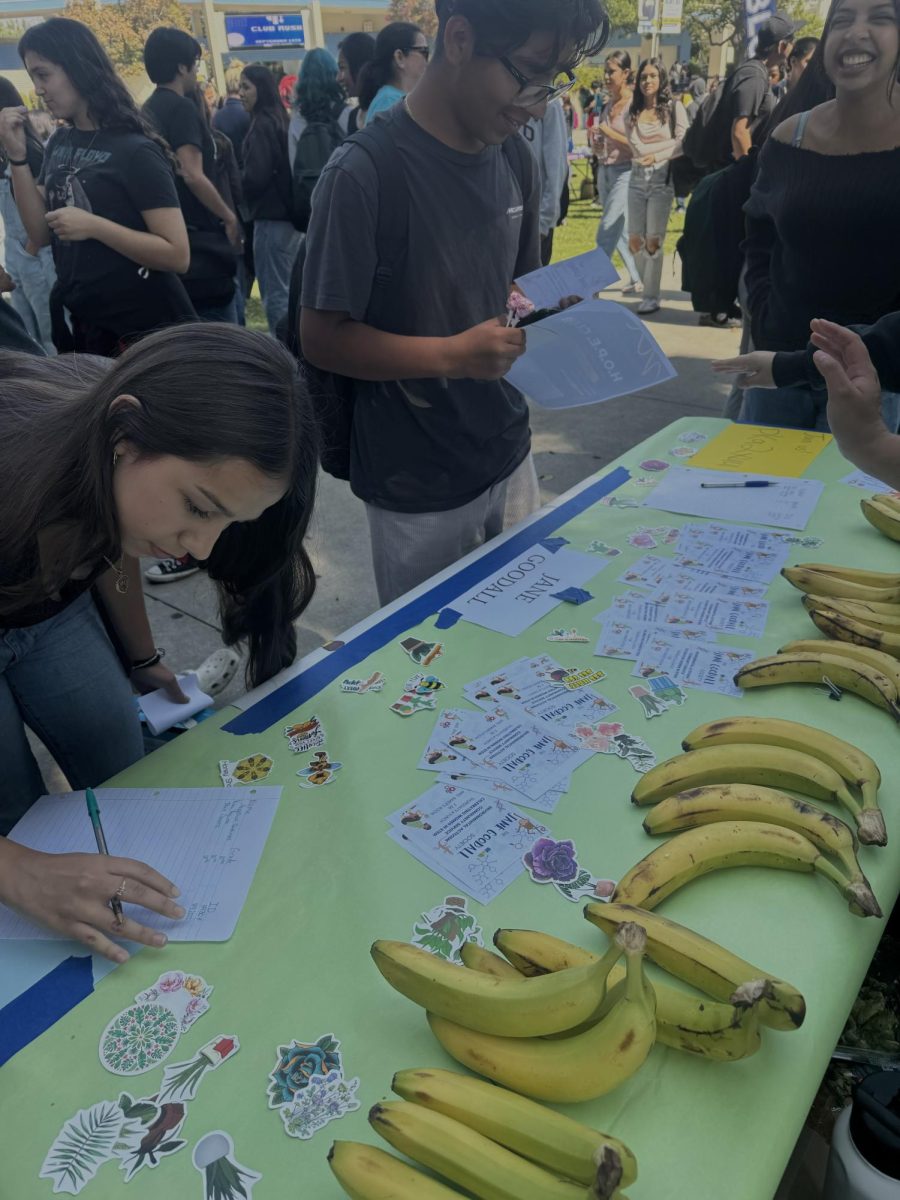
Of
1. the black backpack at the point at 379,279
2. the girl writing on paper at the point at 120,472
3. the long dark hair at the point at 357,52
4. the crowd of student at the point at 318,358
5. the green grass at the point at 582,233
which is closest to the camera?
the girl writing on paper at the point at 120,472

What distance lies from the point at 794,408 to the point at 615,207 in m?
5.31

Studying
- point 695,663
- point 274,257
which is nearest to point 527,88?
point 695,663

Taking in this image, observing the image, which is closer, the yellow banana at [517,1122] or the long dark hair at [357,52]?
the yellow banana at [517,1122]

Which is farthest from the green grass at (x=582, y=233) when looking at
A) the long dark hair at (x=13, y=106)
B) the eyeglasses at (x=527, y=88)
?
the eyeglasses at (x=527, y=88)

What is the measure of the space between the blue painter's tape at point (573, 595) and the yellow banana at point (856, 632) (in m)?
0.47

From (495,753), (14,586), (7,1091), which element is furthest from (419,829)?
(14,586)

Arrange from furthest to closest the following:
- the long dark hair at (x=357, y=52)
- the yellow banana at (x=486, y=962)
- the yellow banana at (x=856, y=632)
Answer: the long dark hair at (x=357, y=52) < the yellow banana at (x=856, y=632) < the yellow banana at (x=486, y=962)

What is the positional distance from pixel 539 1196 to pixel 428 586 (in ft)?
4.39

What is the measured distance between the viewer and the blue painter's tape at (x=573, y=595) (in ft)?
6.10

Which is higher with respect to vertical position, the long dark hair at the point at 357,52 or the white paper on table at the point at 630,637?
the long dark hair at the point at 357,52

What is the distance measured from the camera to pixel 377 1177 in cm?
80

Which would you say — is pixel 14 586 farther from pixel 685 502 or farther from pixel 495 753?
pixel 685 502

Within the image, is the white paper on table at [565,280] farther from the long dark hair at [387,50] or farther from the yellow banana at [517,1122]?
the long dark hair at [387,50]

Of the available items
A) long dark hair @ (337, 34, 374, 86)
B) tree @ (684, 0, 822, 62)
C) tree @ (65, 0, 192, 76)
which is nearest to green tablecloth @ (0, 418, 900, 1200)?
long dark hair @ (337, 34, 374, 86)
